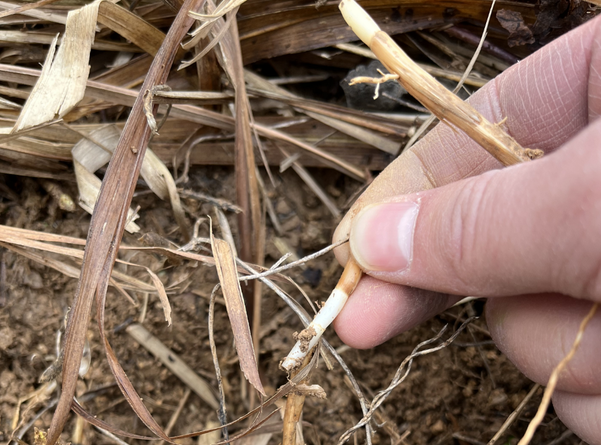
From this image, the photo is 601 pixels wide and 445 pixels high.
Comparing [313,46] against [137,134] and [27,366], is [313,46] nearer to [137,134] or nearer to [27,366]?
[137,134]

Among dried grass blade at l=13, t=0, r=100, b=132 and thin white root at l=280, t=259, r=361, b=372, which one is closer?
thin white root at l=280, t=259, r=361, b=372

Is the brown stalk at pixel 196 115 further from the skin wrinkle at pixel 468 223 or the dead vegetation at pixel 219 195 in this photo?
the skin wrinkle at pixel 468 223

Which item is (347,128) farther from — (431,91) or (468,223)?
(468,223)

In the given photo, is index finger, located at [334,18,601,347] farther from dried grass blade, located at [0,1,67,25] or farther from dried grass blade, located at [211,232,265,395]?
dried grass blade, located at [0,1,67,25]

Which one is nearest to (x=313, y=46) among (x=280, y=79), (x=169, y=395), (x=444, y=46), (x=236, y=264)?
(x=280, y=79)

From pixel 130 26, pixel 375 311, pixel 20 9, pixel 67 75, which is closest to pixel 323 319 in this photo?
pixel 375 311

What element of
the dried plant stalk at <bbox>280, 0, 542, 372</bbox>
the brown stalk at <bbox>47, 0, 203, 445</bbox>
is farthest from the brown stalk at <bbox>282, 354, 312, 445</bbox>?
the brown stalk at <bbox>47, 0, 203, 445</bbox>

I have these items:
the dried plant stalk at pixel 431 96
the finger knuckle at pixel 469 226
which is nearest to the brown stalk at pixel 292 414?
the dried plant stalk at pixel 431 96
